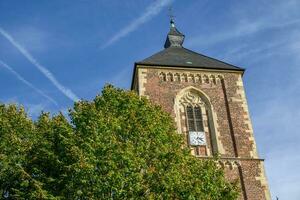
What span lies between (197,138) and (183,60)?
6507 mm

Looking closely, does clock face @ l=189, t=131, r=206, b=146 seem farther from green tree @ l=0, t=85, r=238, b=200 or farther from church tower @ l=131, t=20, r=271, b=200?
green tree @ l=0, t=85, r=238, b=200

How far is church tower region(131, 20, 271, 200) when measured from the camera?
25031mm

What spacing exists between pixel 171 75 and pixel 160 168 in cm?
1385

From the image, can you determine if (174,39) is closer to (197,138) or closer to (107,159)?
(197,138)

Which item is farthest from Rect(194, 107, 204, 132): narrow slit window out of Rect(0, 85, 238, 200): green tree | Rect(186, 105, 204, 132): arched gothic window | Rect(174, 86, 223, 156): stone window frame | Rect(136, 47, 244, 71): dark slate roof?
Rect(0, 85, 238, 200): green tree

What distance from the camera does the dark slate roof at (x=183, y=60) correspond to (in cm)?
2972

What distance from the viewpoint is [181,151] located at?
17094 mm

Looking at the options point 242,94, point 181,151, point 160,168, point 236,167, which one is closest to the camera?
point 160,168

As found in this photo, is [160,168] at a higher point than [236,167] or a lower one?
lower

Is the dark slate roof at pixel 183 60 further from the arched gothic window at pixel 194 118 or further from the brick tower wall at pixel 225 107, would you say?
the arched gothic window at pixel 194 118

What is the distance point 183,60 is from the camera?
3114cm

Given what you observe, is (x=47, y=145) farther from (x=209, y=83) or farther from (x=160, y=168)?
(x=209, y=83)

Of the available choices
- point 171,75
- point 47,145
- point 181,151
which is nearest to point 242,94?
point 171,75

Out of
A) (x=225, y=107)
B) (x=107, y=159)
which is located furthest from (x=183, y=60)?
(x=107, y=159)
